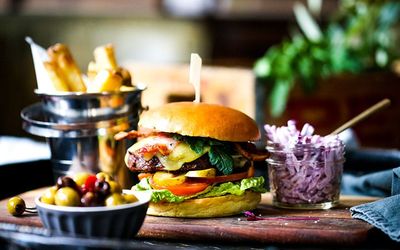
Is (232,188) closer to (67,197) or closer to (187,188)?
(187,188)

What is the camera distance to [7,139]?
155 inches

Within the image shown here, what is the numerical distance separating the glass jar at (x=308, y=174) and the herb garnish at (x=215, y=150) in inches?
7.8

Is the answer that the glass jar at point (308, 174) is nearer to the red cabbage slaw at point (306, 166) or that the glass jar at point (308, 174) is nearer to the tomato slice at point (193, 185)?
the red cabbage slaw at point (306, 166)

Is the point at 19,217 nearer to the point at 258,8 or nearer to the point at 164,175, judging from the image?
the point at 164,175

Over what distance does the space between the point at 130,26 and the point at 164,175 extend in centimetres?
624

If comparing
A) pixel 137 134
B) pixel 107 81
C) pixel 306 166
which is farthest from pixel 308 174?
pixel 107 81

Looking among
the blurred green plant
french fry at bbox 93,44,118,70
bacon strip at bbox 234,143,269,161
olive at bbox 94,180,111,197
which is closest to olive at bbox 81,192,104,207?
olive at bbox 94,180,111,197

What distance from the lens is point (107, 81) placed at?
2594 mm

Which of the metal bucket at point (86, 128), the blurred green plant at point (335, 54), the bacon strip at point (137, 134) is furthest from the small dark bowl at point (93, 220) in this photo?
the blurred green plant at point (335, 54)

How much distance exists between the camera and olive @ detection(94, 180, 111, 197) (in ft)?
6.19

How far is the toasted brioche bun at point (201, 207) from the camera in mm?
2305

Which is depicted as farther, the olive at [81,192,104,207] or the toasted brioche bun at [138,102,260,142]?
the toasted brioche bun at [138,102,260,142]

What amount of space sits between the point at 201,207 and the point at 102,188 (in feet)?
1.57

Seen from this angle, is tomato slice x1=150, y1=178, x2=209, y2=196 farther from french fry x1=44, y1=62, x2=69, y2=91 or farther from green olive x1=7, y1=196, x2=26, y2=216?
french fry x1=44, y1=62, x2=69, y2=91
